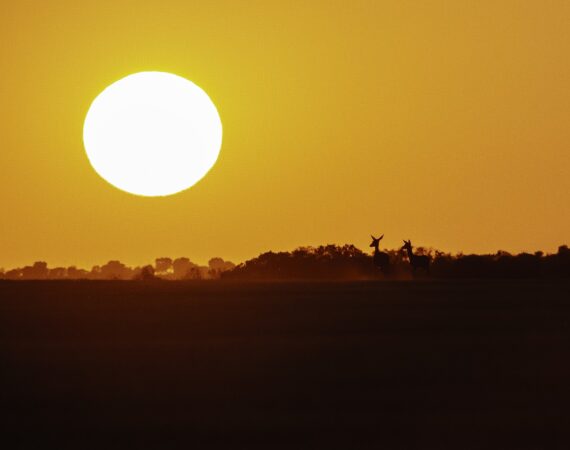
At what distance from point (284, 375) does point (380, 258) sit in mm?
23385

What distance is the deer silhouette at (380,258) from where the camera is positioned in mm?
36281

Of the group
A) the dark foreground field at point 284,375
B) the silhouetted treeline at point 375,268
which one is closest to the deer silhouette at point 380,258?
the silhouetted treeline at point 375,268

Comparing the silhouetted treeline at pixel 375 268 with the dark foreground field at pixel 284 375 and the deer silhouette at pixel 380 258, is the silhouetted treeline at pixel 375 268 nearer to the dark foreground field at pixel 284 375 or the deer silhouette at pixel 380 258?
A: the deer silhouette at pixel 380 258

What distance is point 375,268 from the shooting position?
3981 cm

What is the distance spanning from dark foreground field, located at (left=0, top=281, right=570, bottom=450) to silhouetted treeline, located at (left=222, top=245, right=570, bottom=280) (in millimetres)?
15699

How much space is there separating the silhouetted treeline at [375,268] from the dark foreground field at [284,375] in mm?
15699

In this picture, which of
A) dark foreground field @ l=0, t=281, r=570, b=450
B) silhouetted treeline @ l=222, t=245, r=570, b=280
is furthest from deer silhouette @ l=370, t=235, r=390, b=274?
dark foreground field @ l=0, t=281, r=570, b=450

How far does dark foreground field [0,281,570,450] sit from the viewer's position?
34.0 ft

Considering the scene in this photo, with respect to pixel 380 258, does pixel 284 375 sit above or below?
below

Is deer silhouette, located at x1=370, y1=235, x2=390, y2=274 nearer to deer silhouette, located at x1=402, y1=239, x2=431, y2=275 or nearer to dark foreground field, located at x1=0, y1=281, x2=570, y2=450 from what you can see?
deer silhouette, located at x1=402, y1=239, x2=431, y2=275

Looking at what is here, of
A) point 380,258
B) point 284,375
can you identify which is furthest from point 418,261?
point 284,375

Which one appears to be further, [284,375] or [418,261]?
[418,261]

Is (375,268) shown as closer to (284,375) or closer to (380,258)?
(380,258)

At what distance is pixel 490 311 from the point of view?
21203mm
